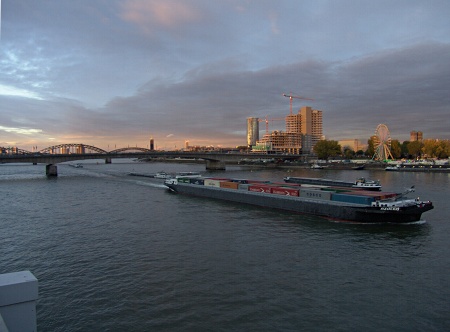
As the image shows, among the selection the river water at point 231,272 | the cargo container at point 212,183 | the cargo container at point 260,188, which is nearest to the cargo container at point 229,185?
the cargo container at point 212,183

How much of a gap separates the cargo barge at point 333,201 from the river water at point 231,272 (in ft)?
3.71

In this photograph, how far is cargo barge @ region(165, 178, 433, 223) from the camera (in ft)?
93.5

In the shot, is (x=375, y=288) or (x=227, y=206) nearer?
(x=375, y=288)

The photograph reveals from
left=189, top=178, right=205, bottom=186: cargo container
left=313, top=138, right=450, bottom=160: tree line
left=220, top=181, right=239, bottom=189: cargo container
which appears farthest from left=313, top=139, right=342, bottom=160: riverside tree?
left=220, top=181, right=239, bottom=189: cargo container

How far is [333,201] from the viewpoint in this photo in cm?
3241

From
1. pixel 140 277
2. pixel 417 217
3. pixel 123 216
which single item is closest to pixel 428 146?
pixel 417 217

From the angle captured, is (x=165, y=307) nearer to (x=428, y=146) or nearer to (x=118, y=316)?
(x=118, y=316)

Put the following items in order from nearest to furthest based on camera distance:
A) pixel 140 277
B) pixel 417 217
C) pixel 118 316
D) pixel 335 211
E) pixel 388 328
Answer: pixel 388 328 → pixel 118 316 → pixel 140 277 → pixel 417 217 → pixel 335 211

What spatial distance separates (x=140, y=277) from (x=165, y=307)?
3.55m

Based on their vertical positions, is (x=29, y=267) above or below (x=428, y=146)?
below

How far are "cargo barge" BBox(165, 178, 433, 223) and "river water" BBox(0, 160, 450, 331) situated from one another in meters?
1.13

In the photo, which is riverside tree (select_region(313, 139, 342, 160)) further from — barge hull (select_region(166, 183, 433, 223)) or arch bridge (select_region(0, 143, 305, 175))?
barge hull (select_region(166, 183, 433, 223))

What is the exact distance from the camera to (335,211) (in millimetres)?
30875

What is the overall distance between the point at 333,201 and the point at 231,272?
A: 18628 millimetres
